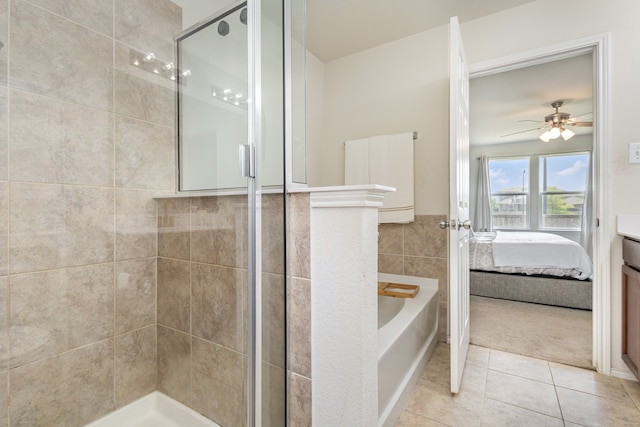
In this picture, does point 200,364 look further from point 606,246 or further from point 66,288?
point 606,246

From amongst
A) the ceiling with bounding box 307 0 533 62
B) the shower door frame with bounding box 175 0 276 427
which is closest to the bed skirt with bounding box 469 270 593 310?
the ceiling with bounding box 307 0 533 62

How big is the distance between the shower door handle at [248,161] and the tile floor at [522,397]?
4.36ft

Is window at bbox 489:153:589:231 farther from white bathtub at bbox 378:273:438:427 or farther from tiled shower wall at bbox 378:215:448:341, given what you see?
white bathtub at bbox 378:273:438:427

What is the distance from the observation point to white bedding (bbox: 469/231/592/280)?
3064mm

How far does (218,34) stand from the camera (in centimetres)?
117

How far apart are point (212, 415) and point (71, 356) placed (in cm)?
58

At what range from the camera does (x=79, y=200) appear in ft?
3.76

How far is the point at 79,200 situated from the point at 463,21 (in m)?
2.59

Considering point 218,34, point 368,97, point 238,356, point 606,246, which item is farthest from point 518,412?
point 368,97

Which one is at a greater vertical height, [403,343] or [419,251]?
[419,251]

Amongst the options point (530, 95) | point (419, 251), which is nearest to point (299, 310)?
point (419, 251)

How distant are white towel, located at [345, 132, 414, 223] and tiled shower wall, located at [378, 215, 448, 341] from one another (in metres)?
0.11

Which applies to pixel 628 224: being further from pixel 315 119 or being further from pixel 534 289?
pixel 315 119

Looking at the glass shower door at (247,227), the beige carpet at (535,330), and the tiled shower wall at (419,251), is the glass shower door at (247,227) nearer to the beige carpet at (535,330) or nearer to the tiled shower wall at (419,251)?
the tiled shower wall at (419,251)
